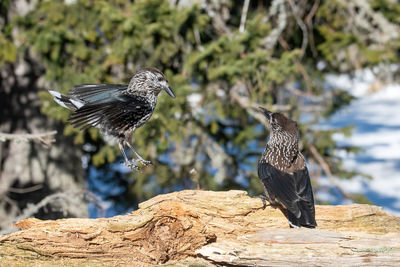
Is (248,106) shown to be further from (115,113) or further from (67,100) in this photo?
(115,113)

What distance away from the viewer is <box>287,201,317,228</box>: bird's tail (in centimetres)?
403

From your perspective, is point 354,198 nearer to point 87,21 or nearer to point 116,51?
point 116,51

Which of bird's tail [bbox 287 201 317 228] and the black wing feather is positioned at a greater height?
the black wing feather

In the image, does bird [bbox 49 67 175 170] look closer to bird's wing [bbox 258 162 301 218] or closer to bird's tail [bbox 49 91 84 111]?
bird's tail [bbox 49 91 84 111]

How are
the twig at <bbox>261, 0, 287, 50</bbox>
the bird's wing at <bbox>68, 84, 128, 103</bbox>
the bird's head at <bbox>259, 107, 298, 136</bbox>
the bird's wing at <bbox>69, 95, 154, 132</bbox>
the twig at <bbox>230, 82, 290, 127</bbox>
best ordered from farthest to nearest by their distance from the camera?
1. the twig at <bbox>261, 0, 287, 50</bbox>
2. the twig at <bbox>230, 82, 290, 127</bbox>
3. the bird's head at <bbox>259, 107, 298, 136</bbox>
4. the bird's wing at <bbox>68, 84, 128, 103</bbox>
5. the bird's wing at <bbox>69, 95, 154, 132</bbox>

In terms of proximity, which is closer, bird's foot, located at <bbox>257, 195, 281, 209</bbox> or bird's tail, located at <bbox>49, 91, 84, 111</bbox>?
bird's tail, located at <bbox>49, 91, 84, 111</bbox>

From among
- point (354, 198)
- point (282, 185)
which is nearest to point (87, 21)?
point (282, 185)

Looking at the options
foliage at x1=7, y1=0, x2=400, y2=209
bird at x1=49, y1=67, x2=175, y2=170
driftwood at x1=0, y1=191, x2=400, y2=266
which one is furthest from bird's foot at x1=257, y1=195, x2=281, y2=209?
foliage at x1=7, y1=0, x2=400, y2=209

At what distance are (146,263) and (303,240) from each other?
129cm

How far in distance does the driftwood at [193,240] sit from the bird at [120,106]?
2.86 ft

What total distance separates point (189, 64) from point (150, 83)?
3.48m

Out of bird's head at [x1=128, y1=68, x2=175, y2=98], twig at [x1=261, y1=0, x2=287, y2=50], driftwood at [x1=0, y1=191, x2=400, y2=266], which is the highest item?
twig at [x1=261, y1=0, x2=287, y2=50]

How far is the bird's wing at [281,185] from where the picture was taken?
13.7 feet

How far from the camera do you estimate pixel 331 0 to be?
8.35 meters
